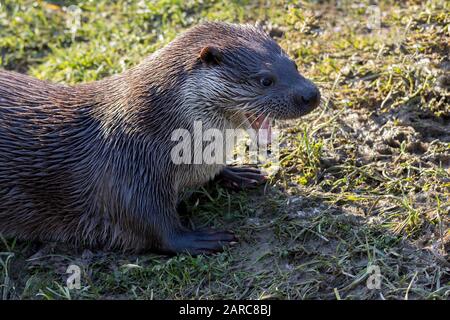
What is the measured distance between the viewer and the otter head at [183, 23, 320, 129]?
3.41 metres

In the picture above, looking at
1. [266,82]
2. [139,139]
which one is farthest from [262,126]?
[139,139]

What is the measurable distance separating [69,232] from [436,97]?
2.07 meters

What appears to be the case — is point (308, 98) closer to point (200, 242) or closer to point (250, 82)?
point (250, 82)

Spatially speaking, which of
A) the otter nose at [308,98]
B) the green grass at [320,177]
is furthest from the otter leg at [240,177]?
the otter nose at [308,98]

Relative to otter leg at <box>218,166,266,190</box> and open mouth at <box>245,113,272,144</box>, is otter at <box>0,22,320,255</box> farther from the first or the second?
otter leg at <box>218,166,266,190</box>

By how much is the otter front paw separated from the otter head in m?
0.59

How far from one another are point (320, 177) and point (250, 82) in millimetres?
713

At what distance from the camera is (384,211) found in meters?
3.54

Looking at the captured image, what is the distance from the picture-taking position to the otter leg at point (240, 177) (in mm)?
3865

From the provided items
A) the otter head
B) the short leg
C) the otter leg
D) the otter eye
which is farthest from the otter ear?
the otter leg
